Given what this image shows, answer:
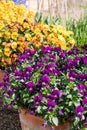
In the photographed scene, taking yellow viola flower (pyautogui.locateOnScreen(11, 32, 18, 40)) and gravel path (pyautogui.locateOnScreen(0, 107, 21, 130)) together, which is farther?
yellow viola flower (pyautogui.locateOnScreen(11, 32, 18, 40))

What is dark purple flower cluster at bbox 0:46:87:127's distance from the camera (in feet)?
10.1

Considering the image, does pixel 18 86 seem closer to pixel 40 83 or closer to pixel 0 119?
pixel 40 83

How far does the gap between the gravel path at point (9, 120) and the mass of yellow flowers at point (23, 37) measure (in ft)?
1.45

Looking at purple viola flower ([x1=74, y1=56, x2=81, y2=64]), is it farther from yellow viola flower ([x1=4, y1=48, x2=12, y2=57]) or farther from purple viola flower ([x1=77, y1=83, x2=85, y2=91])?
yellow viola flower ([x1=4, y1=48, x2=12, y2=57])

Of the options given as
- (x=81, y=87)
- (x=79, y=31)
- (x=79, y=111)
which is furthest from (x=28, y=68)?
(x=79, y=31)

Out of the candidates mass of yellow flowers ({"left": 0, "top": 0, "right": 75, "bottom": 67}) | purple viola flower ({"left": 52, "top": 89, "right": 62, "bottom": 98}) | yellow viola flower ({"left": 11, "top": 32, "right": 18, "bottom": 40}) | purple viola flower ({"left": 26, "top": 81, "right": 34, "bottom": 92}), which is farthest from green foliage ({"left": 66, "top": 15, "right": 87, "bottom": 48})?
purple viola flower ({"left": 52, "top": 89, "right": 62, "bottom": 98})

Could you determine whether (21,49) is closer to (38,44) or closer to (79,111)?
(38,44)

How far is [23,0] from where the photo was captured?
18.7ft

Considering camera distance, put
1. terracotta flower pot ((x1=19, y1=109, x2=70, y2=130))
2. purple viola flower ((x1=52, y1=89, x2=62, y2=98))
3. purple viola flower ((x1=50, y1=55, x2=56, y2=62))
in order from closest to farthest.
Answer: purple viola flower ((x1=52, y1=89, x2=62, y2=98)), terracotta flower pot ((x1=19, y1=109, x2=70, y2=130)), purple viola flower ((x1=50, y1=55, x2=56, y2=62))

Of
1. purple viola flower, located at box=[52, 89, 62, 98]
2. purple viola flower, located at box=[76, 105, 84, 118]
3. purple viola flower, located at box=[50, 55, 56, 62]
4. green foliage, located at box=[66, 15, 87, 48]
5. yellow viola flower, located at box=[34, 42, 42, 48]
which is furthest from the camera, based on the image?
green foliage, located at box=[66, 15, 87, 48]

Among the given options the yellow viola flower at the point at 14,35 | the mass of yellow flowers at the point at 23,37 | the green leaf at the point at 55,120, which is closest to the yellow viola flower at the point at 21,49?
the mass of yellow flowers at the point at 23,37

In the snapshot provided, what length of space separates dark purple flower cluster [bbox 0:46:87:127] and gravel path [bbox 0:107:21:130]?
2.10 feet

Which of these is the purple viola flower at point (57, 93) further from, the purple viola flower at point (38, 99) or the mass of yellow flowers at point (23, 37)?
the mass of yellow flowers at point (23, 37)

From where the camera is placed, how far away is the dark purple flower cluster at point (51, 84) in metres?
3.08
